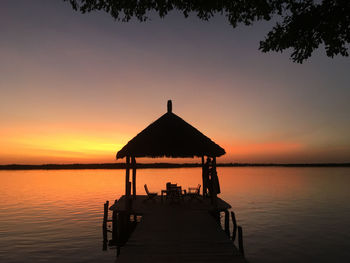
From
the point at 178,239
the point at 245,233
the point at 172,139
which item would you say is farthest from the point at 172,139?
the point at 245,233

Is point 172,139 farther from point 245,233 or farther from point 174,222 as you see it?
point 245,233

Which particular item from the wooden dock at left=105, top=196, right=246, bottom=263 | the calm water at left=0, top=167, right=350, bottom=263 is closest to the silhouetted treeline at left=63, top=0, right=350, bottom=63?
the wooden dock at left=105, top=196, right=246, bottom=263

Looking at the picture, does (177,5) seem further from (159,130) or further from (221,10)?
(159,130)

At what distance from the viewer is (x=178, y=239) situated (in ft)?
30.9

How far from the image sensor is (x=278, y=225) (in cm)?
2302

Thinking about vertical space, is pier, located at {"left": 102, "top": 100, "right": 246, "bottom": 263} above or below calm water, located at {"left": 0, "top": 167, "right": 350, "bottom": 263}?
above

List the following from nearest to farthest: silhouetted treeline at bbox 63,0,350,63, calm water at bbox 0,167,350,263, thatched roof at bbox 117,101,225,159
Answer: silhouetted treeline at bbox 63,0,350,63 → thatched roof at bbox 117,101,225,159 → calm water at bbox 0,167,350,263

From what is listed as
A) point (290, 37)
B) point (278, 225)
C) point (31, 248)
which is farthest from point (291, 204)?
point (290, 37)

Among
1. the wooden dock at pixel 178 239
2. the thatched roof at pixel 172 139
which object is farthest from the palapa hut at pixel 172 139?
the wooden dock at pixel 178 239

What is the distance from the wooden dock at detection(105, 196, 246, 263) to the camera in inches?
313

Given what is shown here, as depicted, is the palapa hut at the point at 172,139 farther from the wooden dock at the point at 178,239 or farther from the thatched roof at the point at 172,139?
the wooden dock at the point at 178,239

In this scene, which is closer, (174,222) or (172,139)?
(174,222)

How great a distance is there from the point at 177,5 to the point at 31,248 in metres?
14.7

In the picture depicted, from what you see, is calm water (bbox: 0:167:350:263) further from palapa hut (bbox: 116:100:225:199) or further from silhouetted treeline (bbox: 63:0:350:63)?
silhouetted treeline (bbox: 63:0:350:63)
